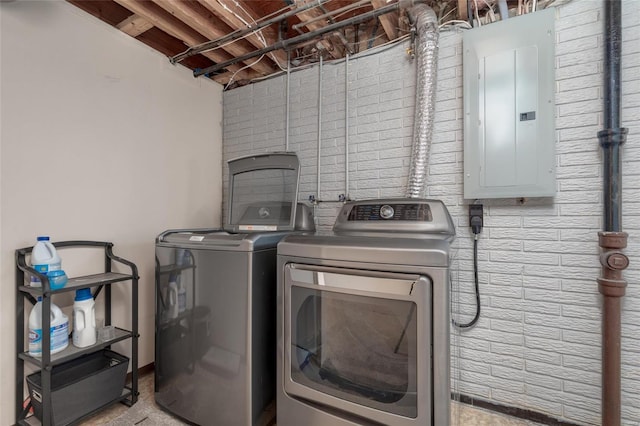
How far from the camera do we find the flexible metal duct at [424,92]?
5.72 feet

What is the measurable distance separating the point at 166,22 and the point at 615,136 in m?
2.68

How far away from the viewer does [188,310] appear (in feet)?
5.31

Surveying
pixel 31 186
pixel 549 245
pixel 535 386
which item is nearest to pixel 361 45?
pixel 549 245

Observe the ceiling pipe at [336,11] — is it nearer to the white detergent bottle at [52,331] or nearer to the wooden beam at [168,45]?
the wooden beam at [168,45]

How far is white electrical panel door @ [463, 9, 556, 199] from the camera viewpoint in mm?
1531

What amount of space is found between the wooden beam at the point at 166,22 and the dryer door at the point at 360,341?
1857 mm

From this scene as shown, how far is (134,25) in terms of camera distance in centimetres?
202

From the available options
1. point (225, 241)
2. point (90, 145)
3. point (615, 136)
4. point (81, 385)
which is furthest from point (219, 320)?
point (615, 136)

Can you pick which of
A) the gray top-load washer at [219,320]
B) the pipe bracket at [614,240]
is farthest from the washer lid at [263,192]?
the pipe bracket at [614,240]

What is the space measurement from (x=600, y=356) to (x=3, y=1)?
11.9ft

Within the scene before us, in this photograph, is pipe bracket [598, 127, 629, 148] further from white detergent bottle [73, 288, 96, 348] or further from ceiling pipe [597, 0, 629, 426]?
white detergent bottle [73, 288, 96, 348]

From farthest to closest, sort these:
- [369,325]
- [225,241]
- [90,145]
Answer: [90,145] → [225,241] → [369,325]

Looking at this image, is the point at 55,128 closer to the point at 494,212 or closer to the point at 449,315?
the point at 449,315

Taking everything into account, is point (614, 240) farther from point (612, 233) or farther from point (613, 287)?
point (613, 287)
